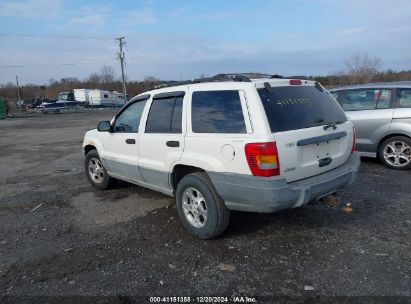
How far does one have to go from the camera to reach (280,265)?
3.54m

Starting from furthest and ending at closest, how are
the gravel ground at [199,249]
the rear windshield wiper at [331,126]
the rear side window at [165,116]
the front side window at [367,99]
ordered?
the front side window at [367,99] → the rear side window at [165,116] → the rear windshield wiper at [331,126] → the gravel ground at [199,249]

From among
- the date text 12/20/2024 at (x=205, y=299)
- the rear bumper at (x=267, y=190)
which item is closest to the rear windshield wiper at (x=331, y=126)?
the rear bumper at (x=267, y=190)

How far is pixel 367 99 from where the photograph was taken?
7535 mm

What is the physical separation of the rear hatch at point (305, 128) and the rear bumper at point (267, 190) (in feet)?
0.37

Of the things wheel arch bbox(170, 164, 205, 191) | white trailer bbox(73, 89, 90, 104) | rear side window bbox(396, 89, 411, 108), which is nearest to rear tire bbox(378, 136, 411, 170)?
rear side window bbox(396, 89, 411, 108)

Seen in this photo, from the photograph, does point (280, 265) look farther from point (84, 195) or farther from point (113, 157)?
point (84, 195)

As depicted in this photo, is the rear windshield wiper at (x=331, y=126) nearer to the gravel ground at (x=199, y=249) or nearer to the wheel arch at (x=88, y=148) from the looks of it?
the gravel ground at (x=199, y=249)

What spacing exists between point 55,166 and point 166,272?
647 centimetres

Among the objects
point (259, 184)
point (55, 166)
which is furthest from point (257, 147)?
point (55, 166)

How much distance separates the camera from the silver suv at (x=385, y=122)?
6.82 metres

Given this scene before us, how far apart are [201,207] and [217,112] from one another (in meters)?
1.10

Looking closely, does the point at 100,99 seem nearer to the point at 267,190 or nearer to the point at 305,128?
the point at 305,128

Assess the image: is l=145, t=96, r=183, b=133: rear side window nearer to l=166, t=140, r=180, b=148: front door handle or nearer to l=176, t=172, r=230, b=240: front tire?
l=166, t=140, r=180, b=148: front door handle

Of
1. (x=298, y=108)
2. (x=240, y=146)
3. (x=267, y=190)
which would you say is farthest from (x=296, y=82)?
(x=267, y=190)
